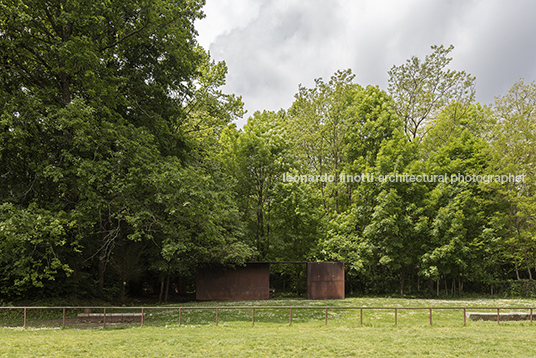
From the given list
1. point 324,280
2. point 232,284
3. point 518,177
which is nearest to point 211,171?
point 232,284

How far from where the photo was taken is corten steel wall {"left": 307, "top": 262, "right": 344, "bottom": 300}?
1085 inches

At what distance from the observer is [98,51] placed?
62.7 ft

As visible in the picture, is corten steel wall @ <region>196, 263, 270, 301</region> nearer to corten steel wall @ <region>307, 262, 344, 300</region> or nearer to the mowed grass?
corten steel wall @ <region>307, 262, 344, 300</region>

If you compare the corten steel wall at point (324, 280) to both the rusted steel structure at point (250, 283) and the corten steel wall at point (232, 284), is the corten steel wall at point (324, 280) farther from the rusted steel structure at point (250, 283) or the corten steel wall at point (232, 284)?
the corten steel wall at point (232, 284)

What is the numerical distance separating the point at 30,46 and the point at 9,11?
213 centimetres

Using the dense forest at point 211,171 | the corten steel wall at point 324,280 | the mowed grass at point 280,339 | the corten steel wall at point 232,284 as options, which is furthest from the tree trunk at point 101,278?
the corten steel wall at point 324,280

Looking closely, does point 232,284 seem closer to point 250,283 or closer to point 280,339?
point 250,283

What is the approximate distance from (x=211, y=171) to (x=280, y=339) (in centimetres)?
1508

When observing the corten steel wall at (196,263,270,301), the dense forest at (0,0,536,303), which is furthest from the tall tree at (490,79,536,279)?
the corten steel wall at (196,263,270,301)

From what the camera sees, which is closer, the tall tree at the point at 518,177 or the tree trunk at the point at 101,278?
the tree trunk at the point at 101,278

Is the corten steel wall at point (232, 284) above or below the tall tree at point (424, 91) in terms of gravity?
below

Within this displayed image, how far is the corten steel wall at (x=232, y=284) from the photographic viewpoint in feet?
90.5

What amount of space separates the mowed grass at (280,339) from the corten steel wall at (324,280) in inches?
394

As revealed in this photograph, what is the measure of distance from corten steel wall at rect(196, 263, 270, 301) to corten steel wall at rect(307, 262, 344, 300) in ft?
10.3
